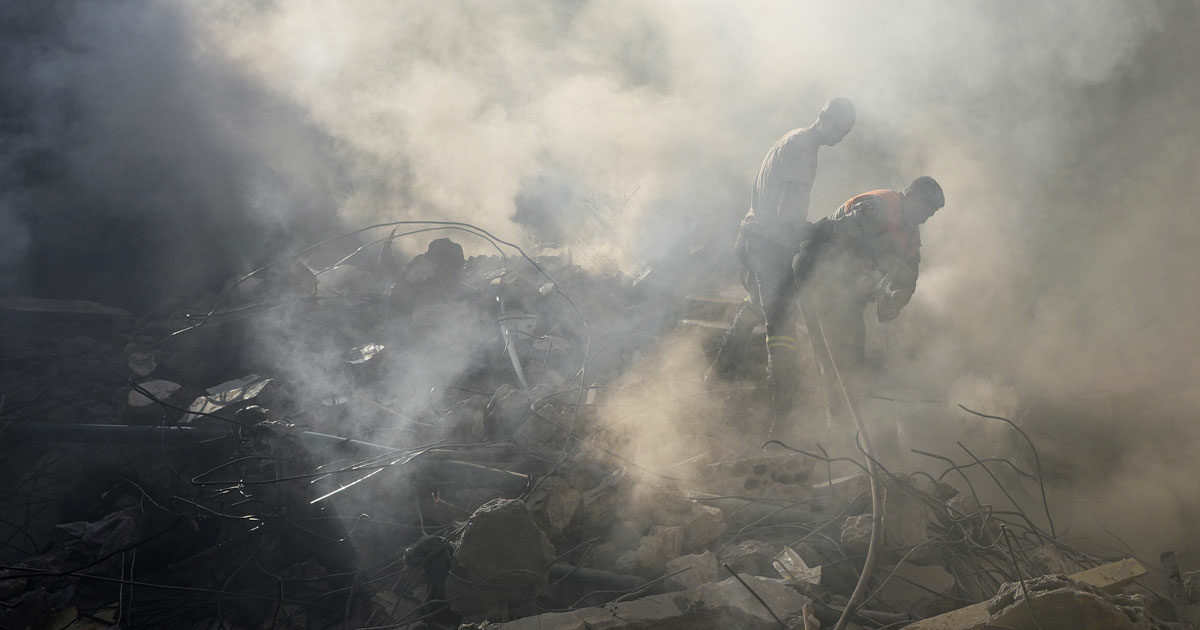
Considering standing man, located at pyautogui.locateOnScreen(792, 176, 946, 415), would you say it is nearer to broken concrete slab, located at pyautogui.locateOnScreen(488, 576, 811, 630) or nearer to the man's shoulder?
the man's shoulder

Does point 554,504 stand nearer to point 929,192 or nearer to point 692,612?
point 692,612

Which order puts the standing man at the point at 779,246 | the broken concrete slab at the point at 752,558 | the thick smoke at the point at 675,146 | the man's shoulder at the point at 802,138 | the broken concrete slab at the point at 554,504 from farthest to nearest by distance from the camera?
1. the thick smoke at the point at 675,146
2. the man's shoulder at the point at 802,138
3. the standing man at the point at 779,246
4. the broken concrete slab at the point at 554,504
5. the broken concrete slab at the point at 752,558

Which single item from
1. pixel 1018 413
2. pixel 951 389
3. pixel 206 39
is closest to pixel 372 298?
pixel 206 39

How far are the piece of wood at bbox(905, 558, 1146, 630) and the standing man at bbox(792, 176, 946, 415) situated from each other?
181cm

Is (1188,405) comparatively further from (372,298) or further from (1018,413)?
(372,298)

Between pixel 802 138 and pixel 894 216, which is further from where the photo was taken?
pixel 802 138

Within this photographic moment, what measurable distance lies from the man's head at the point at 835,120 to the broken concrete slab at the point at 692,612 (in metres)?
3.57

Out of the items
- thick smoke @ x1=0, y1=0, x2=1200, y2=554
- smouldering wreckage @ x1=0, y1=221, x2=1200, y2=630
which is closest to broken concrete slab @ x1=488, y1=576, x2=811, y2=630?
smouldering wreckage @ x1=0, y1=221, x2=1200, y2=630

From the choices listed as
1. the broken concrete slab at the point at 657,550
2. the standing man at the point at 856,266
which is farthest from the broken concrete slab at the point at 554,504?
the standing man at the point at 856,266

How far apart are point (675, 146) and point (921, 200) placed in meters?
5.18

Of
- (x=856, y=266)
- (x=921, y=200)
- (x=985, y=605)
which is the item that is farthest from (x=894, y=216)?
(x=985, y=605)

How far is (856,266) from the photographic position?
4656 millimetres

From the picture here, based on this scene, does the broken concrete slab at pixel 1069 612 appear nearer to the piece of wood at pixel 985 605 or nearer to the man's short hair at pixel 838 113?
the piece of wood at pixel 985 605

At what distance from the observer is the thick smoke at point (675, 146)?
556cm
